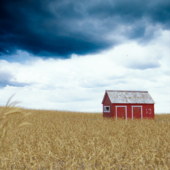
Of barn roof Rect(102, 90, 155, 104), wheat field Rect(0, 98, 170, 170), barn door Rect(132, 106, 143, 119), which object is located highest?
barn roof Rect(102, 90, 155, 104)

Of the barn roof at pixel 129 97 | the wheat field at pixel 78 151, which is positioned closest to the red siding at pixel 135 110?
the barn roof at pixel 129 97

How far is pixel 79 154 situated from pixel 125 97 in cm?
1965

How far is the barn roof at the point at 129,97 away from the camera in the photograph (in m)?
24.0

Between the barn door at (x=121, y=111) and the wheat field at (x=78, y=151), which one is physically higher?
the barn door at (x=121, y=111)

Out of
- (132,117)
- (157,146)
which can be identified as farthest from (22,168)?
(132,117)

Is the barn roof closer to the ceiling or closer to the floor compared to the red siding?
closer to the ceiling

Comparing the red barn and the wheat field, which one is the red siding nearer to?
the red barn

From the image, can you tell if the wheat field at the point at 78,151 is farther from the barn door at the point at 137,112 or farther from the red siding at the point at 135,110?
the barn door at the point at 137,112

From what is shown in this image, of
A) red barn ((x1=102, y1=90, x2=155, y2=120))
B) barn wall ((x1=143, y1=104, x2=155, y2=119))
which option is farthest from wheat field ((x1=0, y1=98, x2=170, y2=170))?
barn wall ((x1=143, y1=104, x2=155, y2=119))

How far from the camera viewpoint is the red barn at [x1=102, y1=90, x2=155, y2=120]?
23375 millimetres

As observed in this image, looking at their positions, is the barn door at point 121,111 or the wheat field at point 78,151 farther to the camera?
the barn door at point 121,111

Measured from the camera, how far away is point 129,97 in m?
24.8

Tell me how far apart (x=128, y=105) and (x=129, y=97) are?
1.42 metres

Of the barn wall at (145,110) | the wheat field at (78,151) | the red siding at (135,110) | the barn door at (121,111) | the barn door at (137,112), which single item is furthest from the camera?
the barn door at (137,112)
